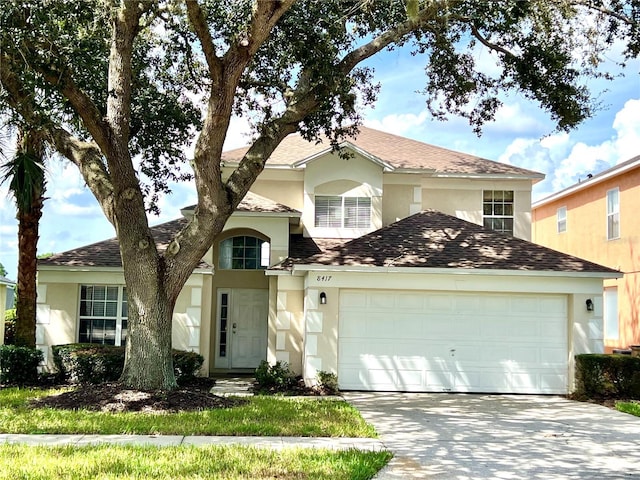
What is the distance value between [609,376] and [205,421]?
352 inches

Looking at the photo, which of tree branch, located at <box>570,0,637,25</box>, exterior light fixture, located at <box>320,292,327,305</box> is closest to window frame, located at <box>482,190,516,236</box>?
tree branch, located at <box>570,0,637,25</box>

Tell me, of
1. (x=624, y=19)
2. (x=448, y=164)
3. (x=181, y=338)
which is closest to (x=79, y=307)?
(x=181, y=338)

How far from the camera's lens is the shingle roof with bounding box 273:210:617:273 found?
585 inches

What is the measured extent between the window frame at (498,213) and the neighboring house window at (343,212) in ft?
12.9

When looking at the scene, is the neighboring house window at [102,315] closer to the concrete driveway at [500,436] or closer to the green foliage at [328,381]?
the green foliage at [328,381]

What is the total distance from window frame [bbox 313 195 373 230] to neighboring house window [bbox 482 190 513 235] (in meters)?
3.91

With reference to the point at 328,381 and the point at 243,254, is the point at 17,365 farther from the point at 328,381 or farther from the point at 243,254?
the point at 328,381

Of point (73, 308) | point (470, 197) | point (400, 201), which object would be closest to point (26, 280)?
point (73, 308)

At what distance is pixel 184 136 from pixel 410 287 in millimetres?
6728

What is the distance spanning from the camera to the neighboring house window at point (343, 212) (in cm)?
1883

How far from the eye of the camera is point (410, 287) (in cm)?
1489

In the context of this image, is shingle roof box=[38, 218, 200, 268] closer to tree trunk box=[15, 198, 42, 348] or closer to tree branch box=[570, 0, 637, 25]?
tree trunk box=[15, 198, 42, 348]

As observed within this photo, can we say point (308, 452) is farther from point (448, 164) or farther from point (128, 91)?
point (448, 164)

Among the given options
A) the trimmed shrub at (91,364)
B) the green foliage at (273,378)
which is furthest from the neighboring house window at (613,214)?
the trimmed shrub at (91,364)
